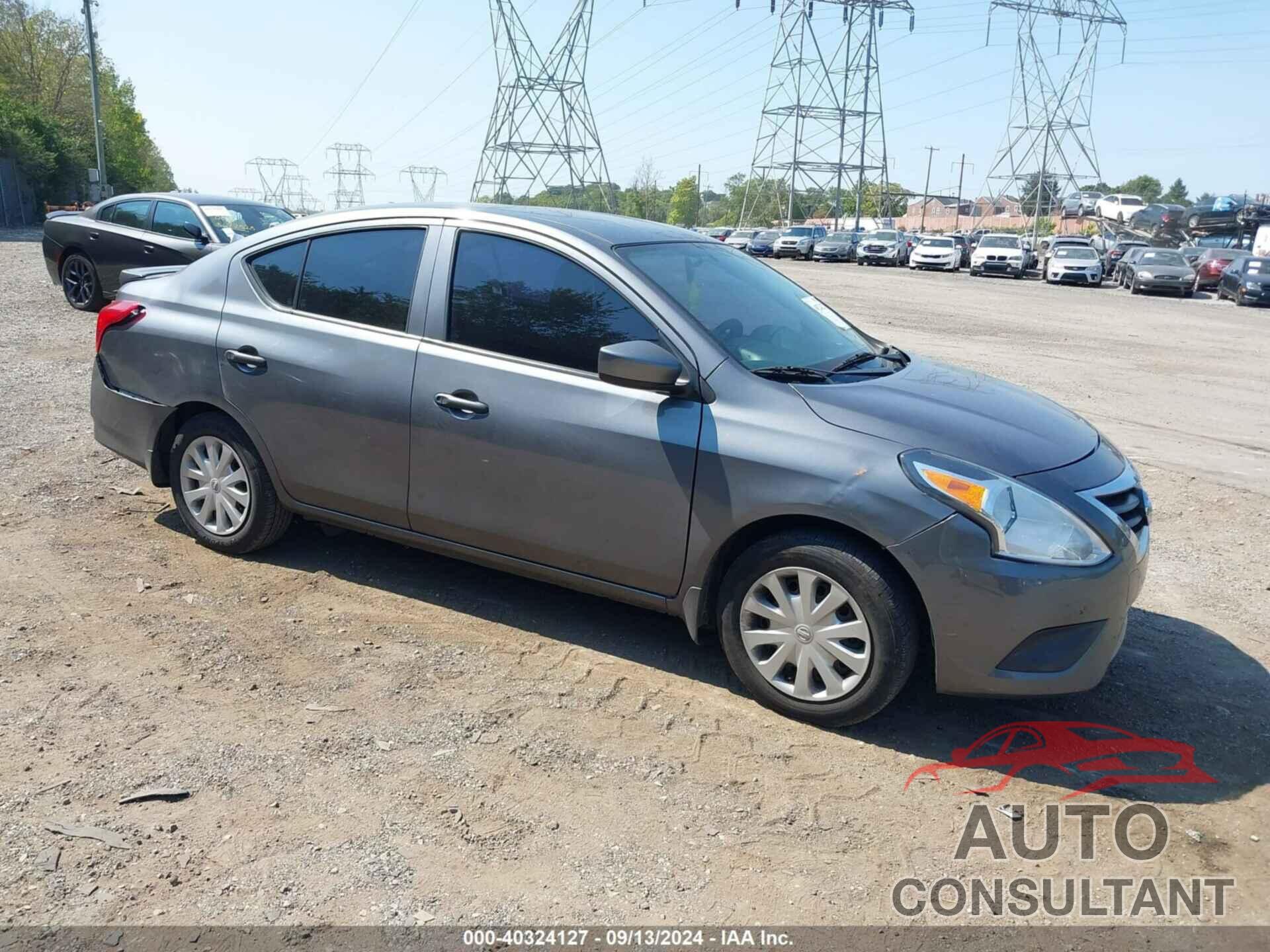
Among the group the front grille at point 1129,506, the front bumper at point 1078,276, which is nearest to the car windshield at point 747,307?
the front grille at point 1129,506

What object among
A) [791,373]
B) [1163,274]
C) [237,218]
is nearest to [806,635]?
[791,373]

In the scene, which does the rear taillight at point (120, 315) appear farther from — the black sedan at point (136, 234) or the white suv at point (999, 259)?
the white suv at point (999, 259)

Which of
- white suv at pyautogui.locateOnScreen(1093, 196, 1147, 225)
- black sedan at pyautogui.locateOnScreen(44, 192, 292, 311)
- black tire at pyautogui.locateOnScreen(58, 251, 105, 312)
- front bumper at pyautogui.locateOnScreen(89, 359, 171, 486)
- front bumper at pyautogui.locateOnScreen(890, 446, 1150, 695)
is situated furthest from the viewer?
white suv at pyautogui.locateOnScreen(1093, 196, 1147, 225)

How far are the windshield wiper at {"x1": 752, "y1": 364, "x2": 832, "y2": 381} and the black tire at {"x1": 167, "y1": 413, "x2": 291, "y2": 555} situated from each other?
8.09 ft

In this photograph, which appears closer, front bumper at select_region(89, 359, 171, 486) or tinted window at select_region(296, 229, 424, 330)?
tinted window at select_region(296, 229, 424, 330)

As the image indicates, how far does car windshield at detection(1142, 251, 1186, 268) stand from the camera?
108ft

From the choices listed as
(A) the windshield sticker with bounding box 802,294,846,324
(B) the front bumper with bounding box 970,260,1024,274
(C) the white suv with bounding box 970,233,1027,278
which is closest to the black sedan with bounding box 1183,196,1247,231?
(C) the white suv with bounding box 970,233,1027,278

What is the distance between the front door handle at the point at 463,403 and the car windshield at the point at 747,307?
847 mm

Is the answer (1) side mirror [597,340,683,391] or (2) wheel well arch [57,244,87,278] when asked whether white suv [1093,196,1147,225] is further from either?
(1) side mirror [597,340,683,391]

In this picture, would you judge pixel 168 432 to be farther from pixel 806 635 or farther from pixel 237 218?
pixel 237 218

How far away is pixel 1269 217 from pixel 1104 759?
45.8 m

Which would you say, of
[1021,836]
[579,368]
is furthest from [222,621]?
[1021,836]

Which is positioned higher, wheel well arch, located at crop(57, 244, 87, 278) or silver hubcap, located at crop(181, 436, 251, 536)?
wheel well arch, located at crop(57, 244, 87, 278)

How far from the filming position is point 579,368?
4.20 m
